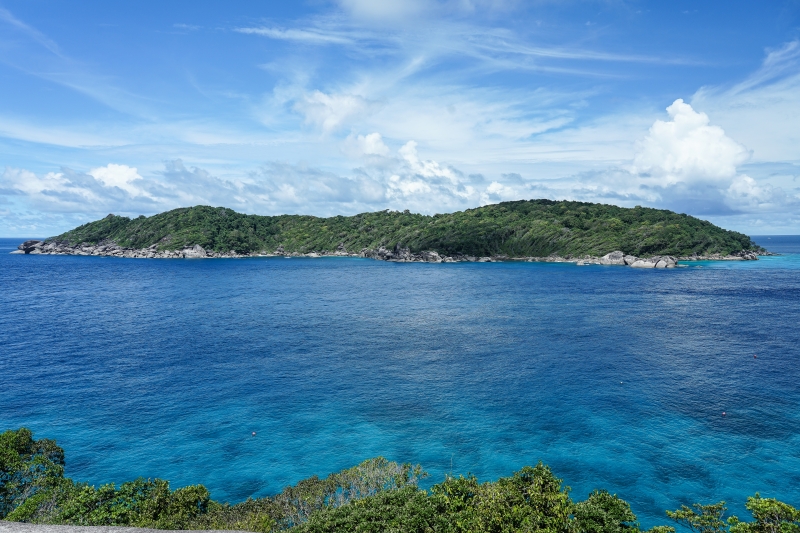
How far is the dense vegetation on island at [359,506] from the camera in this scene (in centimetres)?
2708

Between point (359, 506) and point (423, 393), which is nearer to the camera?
point (359, 506)

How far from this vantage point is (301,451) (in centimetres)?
5009

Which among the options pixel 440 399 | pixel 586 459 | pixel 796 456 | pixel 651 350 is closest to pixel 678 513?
pixel 586 459

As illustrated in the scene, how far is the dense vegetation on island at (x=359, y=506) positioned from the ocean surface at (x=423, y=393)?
8.48 m

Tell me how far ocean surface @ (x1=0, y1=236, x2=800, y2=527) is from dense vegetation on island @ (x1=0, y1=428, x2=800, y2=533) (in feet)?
27.8

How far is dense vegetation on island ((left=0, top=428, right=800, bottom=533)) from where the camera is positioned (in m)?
27.1

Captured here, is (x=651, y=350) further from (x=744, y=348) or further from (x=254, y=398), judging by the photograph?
(x=254, y=398)

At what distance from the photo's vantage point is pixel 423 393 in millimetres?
63938

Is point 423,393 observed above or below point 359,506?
below

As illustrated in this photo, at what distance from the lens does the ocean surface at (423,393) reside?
4650 centimetres

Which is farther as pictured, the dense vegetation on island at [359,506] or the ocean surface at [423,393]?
the ocean surface at [423,393]

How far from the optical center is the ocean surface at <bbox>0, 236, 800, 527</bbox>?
46500mm

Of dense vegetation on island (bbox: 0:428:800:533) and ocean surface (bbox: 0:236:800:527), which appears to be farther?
ocean surface (bbox: 0:236:800:527)

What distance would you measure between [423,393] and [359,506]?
3457cm
